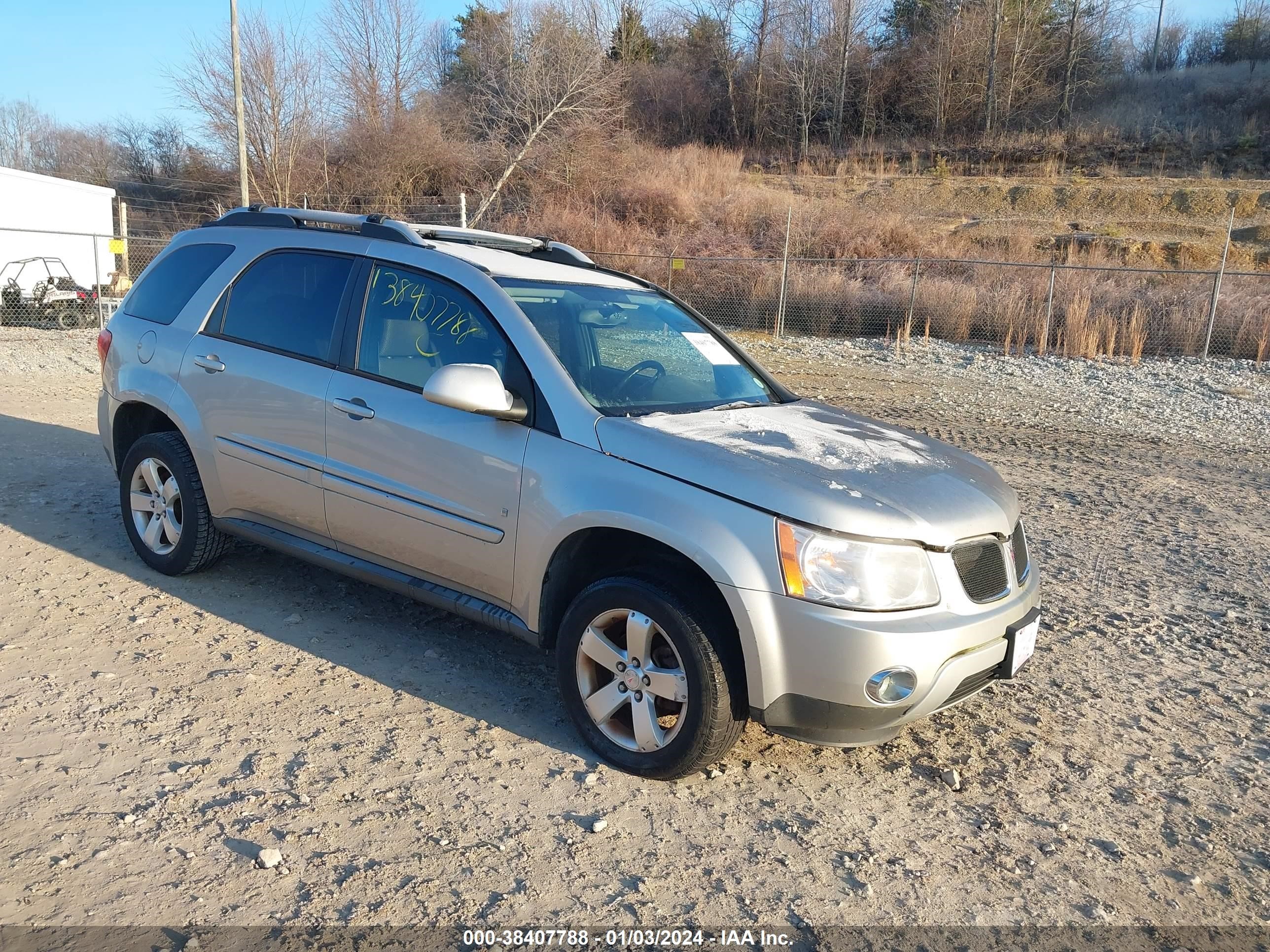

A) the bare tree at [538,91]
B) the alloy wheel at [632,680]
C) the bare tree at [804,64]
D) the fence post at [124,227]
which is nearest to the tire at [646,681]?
the alloy wheel at [632,680]

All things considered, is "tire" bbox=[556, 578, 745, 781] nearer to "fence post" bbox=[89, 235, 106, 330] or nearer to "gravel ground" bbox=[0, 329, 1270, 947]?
"gravel ground" bbox=[0, 329, 1270, 947]

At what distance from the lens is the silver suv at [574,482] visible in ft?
9.95

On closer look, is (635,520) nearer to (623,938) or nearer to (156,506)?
(623,938)

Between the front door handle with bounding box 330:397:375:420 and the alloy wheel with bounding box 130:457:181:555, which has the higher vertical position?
the front door handle with bounding box 330:397:375:420

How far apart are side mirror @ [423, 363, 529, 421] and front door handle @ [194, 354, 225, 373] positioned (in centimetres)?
157

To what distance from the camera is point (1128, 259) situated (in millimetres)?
25672

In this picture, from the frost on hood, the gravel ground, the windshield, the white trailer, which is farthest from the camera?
the white trailer

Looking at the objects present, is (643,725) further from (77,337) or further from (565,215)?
(565,215)

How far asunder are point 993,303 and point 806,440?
1639 cm

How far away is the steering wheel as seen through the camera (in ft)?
12.5

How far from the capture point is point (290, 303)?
4445mm

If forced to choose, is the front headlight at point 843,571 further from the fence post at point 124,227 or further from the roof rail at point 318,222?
the fence post at point 124,227

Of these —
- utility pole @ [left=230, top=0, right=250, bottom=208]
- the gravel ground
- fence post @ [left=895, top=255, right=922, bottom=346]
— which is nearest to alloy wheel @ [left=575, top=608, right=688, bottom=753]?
the gravel ground

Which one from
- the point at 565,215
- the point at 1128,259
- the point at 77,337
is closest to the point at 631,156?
the point at 565,215
